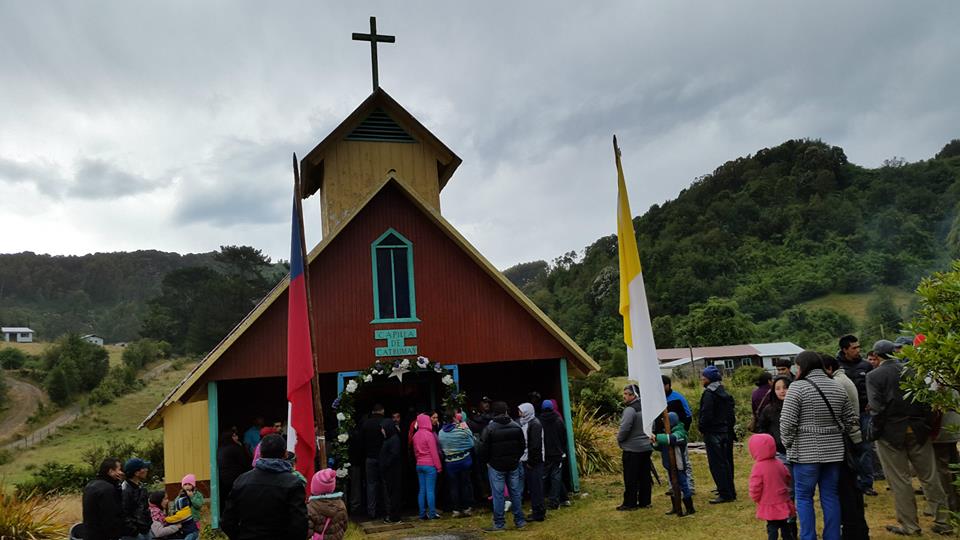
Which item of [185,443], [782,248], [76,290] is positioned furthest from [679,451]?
[76,290]

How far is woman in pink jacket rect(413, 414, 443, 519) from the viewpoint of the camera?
35.6 ft

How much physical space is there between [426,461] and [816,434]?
612 centimetres

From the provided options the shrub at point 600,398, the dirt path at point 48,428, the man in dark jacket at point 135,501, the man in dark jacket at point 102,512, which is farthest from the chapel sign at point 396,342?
the dirt path at point 48,428

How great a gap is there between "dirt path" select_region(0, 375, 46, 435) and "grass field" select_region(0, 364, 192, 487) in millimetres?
5552

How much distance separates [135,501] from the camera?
23.7ft

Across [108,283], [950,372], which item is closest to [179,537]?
[950,372]

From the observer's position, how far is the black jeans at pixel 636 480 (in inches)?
406

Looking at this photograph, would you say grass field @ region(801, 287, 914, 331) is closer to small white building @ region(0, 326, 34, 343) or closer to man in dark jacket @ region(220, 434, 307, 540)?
man in dark jacket @ region(220, 434, 307, 540)

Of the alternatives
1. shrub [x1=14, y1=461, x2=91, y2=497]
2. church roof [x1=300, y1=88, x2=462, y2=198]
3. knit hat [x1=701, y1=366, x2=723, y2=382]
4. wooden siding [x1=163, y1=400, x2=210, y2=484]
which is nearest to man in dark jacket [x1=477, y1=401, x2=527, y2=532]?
knit hat [x1=701, y1=366, x2=723, y2=382]

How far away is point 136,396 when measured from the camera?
50.9 meters

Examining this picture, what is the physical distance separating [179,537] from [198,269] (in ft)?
220

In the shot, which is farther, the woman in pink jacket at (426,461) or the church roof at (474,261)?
the church roof at (474,261)

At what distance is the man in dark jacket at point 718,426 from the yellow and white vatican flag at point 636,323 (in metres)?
1.10

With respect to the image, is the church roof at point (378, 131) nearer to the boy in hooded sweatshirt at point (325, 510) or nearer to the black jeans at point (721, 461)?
the black jeans at point (721, 461)
